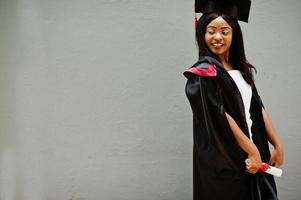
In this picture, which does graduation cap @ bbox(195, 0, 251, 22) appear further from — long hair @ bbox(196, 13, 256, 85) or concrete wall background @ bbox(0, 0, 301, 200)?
concrete wall background @ bbox(0, 0, 301, 200)

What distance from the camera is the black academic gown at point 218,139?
120 centimetres

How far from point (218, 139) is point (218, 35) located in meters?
0.47

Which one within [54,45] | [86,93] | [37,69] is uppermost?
A: [54,45]

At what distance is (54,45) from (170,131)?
967 millimetres

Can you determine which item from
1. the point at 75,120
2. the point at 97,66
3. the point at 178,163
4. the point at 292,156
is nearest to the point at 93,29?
the point at 97,66

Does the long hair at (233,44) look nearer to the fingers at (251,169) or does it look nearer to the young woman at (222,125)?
the young woman at (222,125)

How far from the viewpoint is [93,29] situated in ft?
5.99

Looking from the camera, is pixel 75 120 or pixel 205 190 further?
pixel 75 120

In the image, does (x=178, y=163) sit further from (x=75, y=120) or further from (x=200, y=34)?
(x=200, y=34)

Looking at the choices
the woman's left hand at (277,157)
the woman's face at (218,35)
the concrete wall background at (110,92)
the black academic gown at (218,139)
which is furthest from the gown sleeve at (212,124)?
the concrete wall background at (110,92)

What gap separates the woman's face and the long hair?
2cm

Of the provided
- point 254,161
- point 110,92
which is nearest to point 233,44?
point 254,161

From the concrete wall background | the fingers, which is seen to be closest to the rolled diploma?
the fingers

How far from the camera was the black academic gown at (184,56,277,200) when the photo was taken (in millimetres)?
1204
